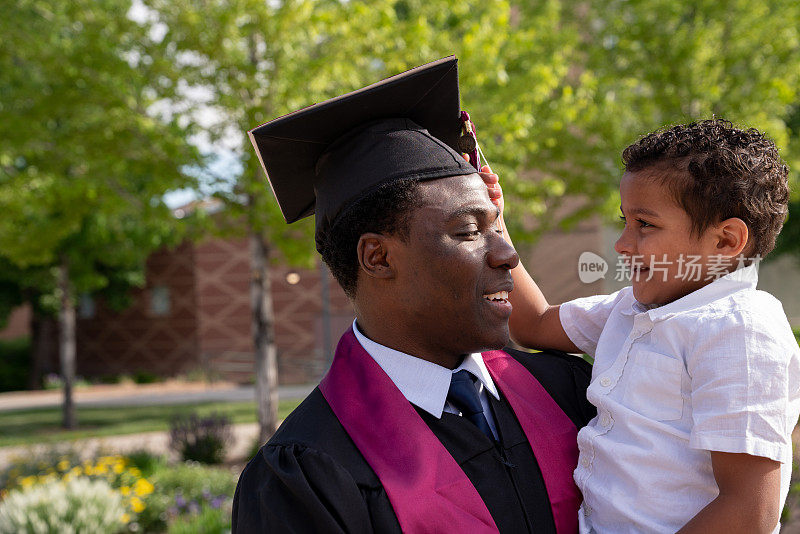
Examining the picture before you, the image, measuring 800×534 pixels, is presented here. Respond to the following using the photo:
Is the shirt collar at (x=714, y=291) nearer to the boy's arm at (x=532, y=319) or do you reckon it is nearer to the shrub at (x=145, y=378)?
the boy's arm at (x=532, y=319)

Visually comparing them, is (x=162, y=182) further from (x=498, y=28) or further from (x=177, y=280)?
(x=177, y=280)

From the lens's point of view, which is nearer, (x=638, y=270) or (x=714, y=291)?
(x=714, y=291)

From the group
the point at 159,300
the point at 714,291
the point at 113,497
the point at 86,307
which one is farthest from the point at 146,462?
the point at 86,307

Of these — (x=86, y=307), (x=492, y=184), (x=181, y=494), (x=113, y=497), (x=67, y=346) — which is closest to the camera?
(x=492, y=184)

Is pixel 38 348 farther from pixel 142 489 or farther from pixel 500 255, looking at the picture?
pixel 500 255

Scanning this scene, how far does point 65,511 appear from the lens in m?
5.53

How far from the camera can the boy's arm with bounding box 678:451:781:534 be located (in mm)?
1448

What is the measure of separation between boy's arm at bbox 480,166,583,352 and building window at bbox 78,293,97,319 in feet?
86.6

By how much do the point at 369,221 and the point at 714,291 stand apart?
83 cm

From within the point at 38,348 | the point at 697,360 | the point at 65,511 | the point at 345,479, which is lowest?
the point at 65,511

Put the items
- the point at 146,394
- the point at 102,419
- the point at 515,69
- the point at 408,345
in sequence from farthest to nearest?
the point at 146,394
the point at 102,419
the point at 515,69
the point at 408,345

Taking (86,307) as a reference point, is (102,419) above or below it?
below

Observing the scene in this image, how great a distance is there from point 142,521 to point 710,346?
6.09m

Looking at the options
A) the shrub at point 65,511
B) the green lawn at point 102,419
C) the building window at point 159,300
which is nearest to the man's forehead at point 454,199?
the shrub at point 65,511
